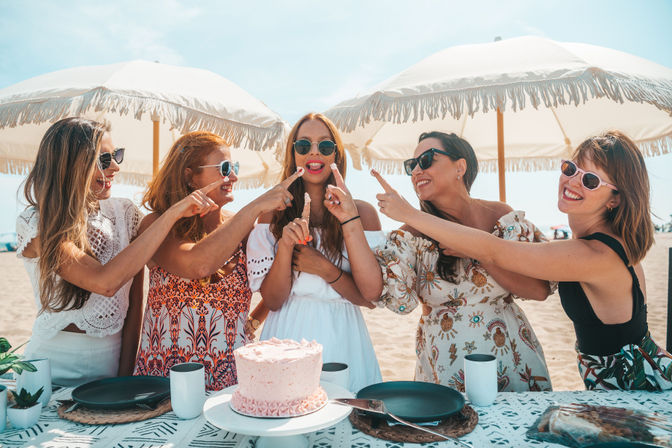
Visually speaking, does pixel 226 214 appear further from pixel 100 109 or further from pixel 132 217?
pixel 100 109

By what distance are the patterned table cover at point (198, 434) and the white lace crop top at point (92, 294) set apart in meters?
0.71

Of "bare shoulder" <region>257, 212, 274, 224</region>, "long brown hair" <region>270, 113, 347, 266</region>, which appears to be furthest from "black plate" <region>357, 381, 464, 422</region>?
"bare shoulder" <region>257, 212, 274, 224</region>

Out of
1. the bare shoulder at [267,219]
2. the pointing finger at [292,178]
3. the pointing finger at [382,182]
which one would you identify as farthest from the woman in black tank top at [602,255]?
the bare shoulder at [267,219]

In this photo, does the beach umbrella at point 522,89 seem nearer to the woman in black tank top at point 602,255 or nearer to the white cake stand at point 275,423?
the woman in black tank top at point 602,255

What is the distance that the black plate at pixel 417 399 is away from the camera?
1.70m

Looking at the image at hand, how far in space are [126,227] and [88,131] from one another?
639mm

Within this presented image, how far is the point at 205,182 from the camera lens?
9.68ft

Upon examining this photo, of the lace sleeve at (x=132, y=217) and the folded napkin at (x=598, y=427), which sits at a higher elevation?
the lace sleeve at (x=132, y=217)

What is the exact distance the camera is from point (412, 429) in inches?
64.4

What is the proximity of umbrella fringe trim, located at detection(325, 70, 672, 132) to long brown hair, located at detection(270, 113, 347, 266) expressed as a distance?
0.19 metres

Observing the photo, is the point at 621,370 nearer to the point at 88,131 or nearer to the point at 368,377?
the point at 368,377

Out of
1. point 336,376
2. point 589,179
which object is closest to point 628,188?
point 589,179

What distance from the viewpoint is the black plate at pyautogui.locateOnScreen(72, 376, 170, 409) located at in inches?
71.3

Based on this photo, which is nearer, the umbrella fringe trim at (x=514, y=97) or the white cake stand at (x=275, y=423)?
the white cake stand at (x=275, y=423)
